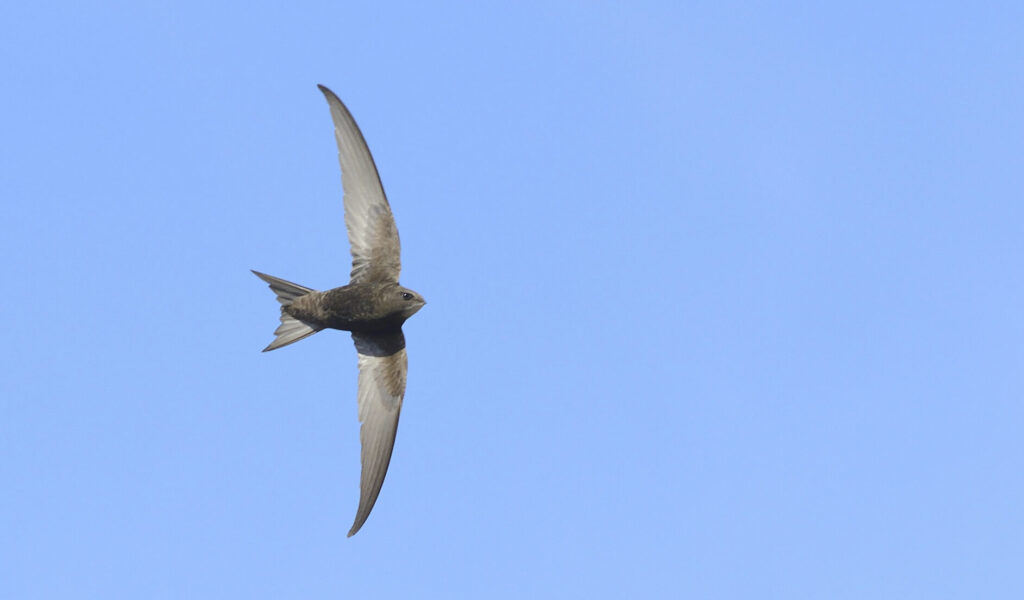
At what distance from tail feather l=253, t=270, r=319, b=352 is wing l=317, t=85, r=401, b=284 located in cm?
83

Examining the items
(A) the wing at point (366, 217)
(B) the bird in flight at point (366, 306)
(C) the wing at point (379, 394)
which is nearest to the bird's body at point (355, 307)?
(B) the bird in flight at point (366, 306)

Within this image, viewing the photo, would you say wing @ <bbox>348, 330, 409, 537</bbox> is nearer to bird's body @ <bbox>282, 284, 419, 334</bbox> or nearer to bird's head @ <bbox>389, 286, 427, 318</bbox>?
bird's body @ <bbox>282, 284, 419, 334</bbox>

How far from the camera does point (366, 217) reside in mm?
16453

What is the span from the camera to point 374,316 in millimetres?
15977

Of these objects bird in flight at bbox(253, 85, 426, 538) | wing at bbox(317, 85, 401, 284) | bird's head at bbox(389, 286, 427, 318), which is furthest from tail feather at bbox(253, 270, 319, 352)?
bird's head at bbox(389, 286, 427, 318)

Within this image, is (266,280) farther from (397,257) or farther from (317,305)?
(397,257)

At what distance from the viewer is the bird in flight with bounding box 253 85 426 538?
16.0 m

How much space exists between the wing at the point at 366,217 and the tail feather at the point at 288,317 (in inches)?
32.6

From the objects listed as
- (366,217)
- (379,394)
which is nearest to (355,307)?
(366,217)

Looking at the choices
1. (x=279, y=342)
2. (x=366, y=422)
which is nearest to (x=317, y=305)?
(x=279, y=342)

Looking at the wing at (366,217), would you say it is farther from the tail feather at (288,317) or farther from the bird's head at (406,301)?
the tail feather at (288,317)

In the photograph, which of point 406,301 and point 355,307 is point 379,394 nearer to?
point 355,307

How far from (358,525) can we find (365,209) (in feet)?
14.4

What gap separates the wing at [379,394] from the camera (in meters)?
16.7
